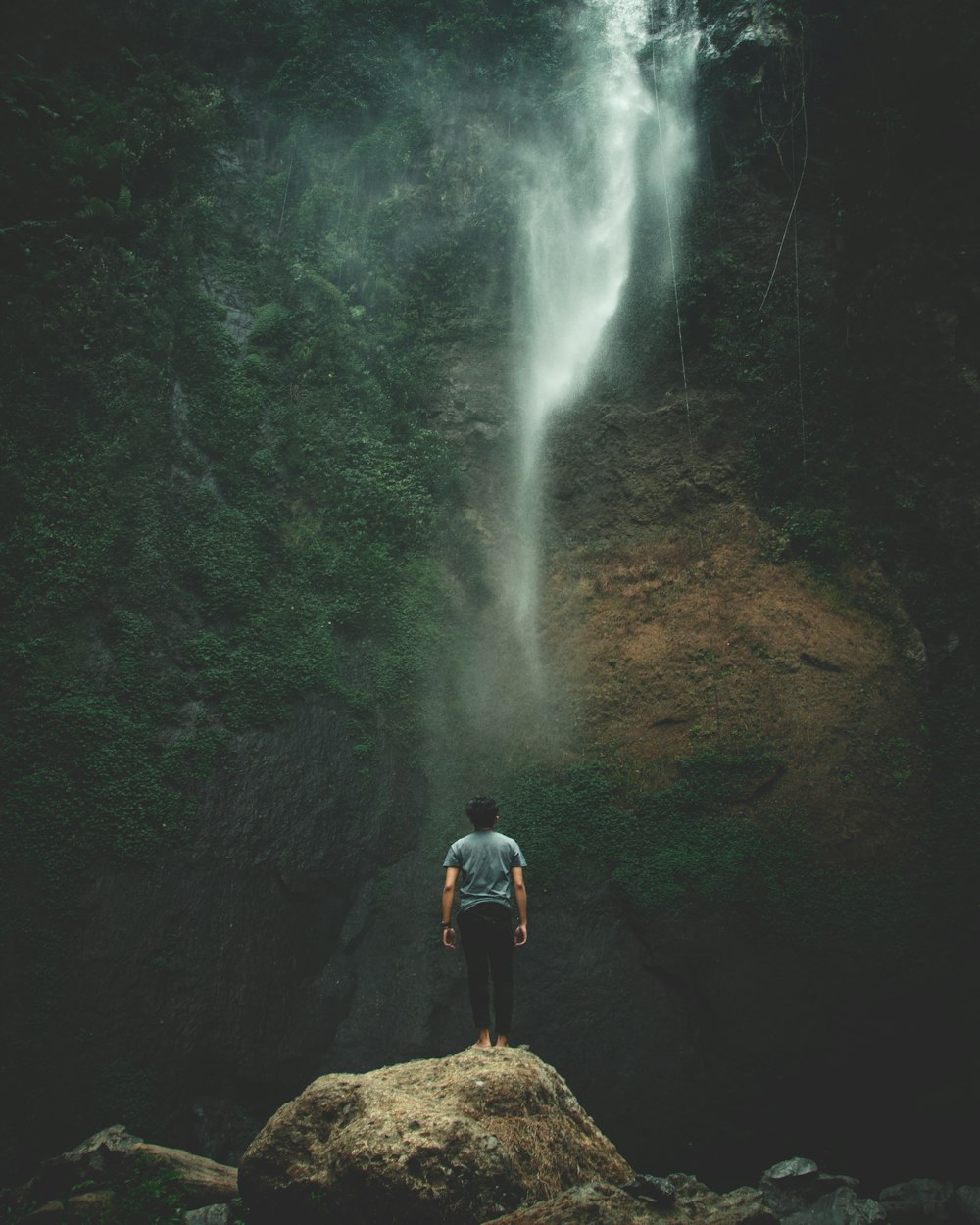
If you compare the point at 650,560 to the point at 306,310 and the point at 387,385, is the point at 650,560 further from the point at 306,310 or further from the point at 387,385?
the point at 306,310

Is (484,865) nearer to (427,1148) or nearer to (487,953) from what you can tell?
(487,953)

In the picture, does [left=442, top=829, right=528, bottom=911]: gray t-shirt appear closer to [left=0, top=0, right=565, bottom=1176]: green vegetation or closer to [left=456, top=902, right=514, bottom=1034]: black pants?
[left=456, top=902, right=514, bottom=1034]: black pants

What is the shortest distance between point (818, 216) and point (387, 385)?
815 cm

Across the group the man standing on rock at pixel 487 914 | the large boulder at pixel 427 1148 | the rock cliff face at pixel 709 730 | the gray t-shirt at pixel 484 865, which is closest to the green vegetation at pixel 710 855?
the rock cliff face at pixel 709 730

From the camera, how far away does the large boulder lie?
13.7 ft

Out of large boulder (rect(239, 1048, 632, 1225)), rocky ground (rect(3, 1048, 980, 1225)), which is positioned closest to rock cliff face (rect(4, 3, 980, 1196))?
rocky ground (rect(3, 1048, 980, 1225))

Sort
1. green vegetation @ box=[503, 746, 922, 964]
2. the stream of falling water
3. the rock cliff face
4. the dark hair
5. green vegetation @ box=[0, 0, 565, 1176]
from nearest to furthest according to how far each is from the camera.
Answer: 1. the dark hair
2. the rock cliff face
3. green vegetation @ box=[0, 0, 565, 1176]
4. green vegetation @ box=[503, 746, 922, 964]
5. the stream of falling water

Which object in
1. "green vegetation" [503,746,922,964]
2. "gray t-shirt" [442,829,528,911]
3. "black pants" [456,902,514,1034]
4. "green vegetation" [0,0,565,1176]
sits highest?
"green vegetation" [0,0,565,1176]

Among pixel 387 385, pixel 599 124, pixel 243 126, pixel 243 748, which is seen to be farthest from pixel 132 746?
pixel 599 124

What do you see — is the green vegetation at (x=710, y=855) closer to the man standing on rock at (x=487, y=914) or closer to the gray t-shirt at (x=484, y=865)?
the man standing on rock at (x=487, y=914)

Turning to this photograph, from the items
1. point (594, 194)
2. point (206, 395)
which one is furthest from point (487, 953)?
point (594, 194)

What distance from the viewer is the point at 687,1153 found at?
928 cm

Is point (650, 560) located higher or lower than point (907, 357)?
lower

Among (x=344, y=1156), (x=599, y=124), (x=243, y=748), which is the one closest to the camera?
(x=344, y=1156)
